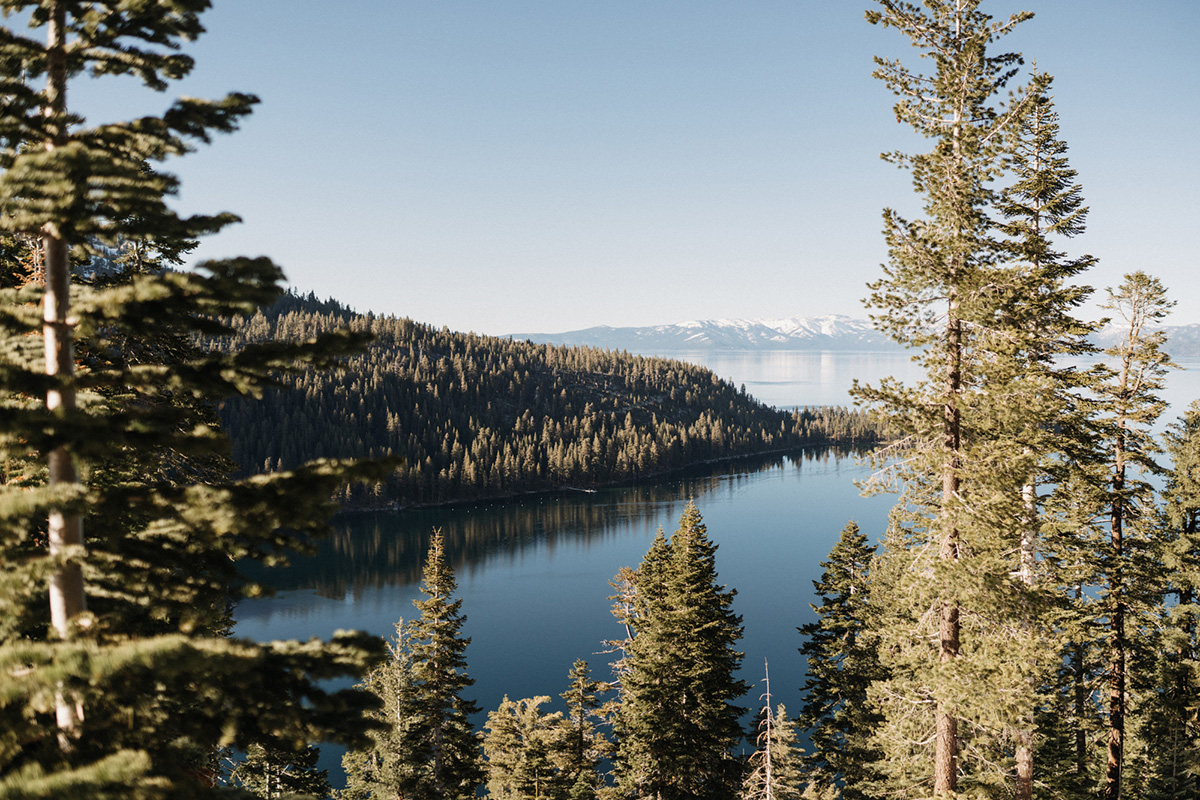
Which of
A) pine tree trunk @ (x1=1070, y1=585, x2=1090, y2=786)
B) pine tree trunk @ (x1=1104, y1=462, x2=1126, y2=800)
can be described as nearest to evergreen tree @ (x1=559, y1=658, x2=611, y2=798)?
pine tree trunk @ (x1=1070, y1=585, x2=1090, y2=786)

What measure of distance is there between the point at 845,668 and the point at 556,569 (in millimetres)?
62197

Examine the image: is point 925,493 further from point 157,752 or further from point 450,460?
point 450,460

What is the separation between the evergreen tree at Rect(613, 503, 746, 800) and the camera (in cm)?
2191

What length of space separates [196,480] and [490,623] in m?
57.6

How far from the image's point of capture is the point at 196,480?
39.4 ft

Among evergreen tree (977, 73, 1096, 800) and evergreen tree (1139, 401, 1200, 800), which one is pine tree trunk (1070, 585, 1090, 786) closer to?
evergreen tree (1139, 401, 1200, 800)

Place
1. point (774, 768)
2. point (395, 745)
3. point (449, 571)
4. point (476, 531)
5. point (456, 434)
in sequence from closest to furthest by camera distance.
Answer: point (395, 745) → point (774, 768) → point (449, 571) → point (476, 531) → point (456, 434)

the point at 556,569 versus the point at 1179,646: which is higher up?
the point at 1179,646

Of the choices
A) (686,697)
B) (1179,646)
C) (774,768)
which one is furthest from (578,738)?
(1179,646)

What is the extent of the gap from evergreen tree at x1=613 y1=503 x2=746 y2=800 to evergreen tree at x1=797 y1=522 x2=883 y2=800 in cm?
514

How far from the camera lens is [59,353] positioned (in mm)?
4426

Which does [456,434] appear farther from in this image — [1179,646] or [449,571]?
[1179,646]

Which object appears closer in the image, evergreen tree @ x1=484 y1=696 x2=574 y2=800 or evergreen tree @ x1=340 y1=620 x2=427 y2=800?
evergreen tree @ x1=340 y1=620 x2=427 y2=800

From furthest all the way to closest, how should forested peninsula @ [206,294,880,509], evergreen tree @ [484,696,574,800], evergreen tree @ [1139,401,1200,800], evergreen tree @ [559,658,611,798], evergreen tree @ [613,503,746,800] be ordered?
forested peninsula @ [206,294,880,509] → evergreen tree @ [559,658,611,798] → evergreen tree @ [484,696,574,800] → evergreen tree @ [613,503,746,800] → evergreen tree @ [1139,401,1200,800]
